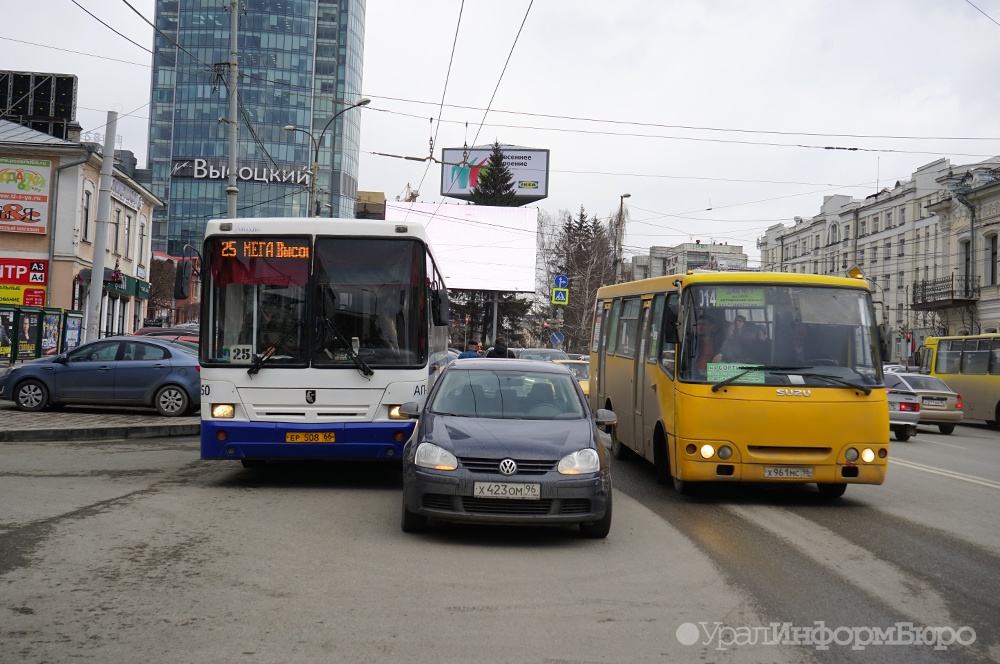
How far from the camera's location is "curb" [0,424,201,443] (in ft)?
50.6

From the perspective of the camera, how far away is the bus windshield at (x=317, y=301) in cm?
1084

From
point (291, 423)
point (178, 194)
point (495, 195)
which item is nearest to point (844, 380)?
point (291, 423)

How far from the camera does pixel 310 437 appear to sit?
10680mm

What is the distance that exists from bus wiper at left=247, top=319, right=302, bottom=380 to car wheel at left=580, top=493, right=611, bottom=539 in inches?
167

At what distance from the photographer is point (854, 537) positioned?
8.70 meters

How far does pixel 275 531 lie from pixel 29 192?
36.7 metres

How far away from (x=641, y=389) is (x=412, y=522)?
17.2ft

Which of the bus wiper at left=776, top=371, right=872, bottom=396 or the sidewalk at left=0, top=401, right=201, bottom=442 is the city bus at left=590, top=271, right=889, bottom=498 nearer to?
the bus wiper at left=776, top=371, right=872, bottom=396

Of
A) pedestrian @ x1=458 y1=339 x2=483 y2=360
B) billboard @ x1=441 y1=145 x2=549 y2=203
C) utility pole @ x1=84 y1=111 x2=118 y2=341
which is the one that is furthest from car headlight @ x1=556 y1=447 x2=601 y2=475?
billboard @ x1=441 y1=145 x2=549 y2=203

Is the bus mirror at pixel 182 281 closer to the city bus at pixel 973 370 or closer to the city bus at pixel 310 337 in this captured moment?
the city bus at pixel 310 337

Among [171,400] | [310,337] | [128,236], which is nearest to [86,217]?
[128,236]

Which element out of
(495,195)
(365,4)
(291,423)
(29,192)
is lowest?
(291,423)

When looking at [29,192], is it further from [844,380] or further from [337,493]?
[844,380]

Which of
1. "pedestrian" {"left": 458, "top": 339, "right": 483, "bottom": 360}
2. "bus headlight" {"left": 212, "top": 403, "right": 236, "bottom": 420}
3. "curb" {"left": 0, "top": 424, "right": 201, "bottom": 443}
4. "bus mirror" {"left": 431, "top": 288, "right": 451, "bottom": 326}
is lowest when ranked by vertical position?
"curb" {"left": 0, "top": 424, "right": 201, "bottom": 443}
